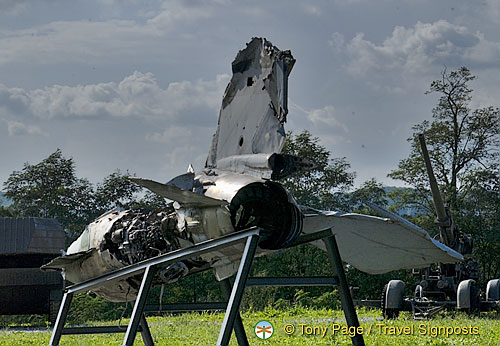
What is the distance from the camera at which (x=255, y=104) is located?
7.05m

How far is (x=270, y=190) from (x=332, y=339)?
5.73 m

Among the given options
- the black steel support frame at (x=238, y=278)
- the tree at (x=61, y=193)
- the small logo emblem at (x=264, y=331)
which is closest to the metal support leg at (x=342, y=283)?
the black steel support frame at (x=238, y=278)

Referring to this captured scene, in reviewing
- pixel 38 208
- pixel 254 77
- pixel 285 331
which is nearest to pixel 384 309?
pixel 285 331

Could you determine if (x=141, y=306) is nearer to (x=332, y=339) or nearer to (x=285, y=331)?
(x=332, y=339)

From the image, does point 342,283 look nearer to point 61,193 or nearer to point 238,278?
point 238,278

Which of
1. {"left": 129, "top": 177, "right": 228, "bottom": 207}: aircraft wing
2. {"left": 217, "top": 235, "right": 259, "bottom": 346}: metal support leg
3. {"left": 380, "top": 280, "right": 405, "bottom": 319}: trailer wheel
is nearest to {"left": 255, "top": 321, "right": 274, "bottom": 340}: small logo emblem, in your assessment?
{"left": 380, "top": 280, "right": 405, "bottom": 319}: trailer wheel

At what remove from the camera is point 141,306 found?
723 cm

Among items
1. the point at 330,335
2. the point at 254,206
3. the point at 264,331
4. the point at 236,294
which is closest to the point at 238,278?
the point at 236,294

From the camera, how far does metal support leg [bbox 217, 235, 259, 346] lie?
604cm

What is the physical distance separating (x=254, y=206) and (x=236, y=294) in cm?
120

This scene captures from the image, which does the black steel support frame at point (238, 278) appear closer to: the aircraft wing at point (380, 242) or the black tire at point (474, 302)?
the aircraft wing at point (380, 242)

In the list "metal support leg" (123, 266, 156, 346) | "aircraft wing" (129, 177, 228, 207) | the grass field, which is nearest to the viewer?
"aircraft wing" (129, 177, 228, 207)

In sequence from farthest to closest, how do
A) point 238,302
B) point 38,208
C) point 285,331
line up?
point 38,208
point 285,331
point 238,302

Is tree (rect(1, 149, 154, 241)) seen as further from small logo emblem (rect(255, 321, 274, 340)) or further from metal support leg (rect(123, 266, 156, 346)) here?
metal support leg (rect(123, 266, 156, 346))
